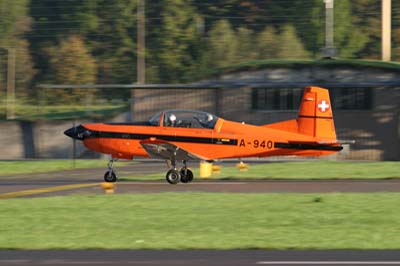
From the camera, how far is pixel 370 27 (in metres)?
79.4

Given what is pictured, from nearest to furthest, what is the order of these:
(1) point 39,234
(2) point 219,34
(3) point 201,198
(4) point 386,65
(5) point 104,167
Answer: (1) point 39,234
(3) point 201,198
(5) point 104,167
(4) point 386,65
(2) point 219,34

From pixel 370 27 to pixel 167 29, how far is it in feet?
63.1

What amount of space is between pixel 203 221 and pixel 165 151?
936 centimetres

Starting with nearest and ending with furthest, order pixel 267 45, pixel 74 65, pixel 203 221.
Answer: pixel 203 221, pixel 267 45, pixel 74 65

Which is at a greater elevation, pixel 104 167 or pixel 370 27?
pixel 370 27

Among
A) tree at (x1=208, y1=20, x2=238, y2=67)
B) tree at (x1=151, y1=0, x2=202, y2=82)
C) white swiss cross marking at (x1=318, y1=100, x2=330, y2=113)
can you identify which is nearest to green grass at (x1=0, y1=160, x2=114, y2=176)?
white swiss cross marking at (x1=318, y1=100, x2=330, y2=113)

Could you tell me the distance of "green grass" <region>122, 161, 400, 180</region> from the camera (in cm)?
2695

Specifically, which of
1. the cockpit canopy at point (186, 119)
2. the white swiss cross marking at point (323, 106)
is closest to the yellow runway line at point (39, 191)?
the cockpit canopy at point (186, 119)

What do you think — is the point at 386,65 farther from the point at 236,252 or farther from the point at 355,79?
the point at 236,252

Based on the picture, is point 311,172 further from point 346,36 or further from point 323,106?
point 346,36

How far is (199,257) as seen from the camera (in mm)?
12305

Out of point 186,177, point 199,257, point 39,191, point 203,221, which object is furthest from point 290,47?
point 199,257

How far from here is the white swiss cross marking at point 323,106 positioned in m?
25.4

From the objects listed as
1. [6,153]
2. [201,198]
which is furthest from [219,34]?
[201,198]
